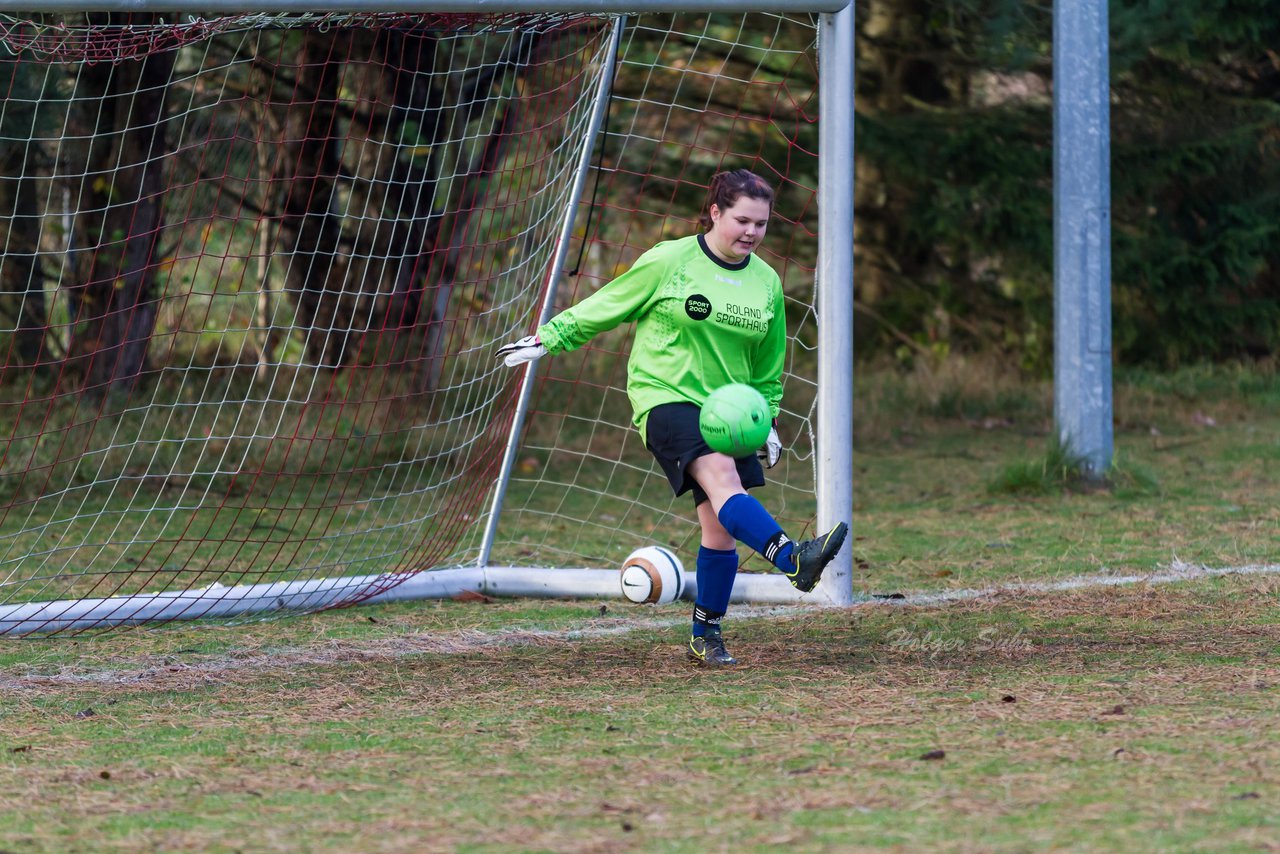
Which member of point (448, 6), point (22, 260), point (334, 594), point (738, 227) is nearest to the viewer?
point (738, 227)

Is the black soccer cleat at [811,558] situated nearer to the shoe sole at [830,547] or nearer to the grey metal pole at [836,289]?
the shoe sole at [830,547]

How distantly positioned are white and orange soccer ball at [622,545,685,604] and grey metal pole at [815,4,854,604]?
0.61 metres

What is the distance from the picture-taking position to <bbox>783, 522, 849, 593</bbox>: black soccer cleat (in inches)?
174

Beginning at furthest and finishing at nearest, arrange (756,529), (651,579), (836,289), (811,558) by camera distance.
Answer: (836,289)
(651,579)
(756,529)
(811,558)

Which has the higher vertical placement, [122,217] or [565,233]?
[122,217]

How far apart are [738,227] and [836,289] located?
132 centimetres

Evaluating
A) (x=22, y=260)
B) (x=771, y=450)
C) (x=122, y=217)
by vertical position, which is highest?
(x=122, y=217)

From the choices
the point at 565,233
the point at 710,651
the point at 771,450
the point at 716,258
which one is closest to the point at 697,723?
the point at 710,651

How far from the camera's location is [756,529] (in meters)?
4.58

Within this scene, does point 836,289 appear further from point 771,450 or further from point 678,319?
point 678,319

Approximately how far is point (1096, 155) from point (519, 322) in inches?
153

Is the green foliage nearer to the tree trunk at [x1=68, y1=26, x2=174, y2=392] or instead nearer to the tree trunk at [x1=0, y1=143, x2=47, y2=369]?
the tree trunk at [x1=68, y1=26, x2=174, y2=392]

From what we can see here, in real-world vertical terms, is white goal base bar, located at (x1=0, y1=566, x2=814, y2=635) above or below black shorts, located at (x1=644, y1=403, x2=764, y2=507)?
below

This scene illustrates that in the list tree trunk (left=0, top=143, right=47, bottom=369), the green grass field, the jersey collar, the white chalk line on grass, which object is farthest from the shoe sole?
tree trunk (left=0, top=143, right=47, bottom=369)
